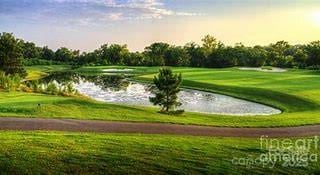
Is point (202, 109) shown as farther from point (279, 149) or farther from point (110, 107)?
point (279, 149)

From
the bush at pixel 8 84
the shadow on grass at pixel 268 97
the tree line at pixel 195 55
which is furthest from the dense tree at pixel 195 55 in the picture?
the bush at pixel 8 84

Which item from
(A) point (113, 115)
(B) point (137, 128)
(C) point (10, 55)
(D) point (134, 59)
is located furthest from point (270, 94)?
(D) point (134, 59)

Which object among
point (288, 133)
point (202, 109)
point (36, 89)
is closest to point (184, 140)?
point (288, 133)

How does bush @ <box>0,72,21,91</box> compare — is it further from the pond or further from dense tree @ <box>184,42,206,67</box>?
dense tree @ <box>184,42,206,67</box>

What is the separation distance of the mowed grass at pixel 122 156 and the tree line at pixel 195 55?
324 feet

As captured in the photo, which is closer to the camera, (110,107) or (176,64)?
(110,107)

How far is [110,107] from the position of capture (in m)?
37.2

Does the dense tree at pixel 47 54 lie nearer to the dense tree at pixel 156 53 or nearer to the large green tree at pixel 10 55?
the dense tree at pixel 156 53

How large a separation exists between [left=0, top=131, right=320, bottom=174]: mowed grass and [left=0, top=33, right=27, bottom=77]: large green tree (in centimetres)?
4971

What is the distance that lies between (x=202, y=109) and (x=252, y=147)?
92.3ft

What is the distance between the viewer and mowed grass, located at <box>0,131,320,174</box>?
17.3m

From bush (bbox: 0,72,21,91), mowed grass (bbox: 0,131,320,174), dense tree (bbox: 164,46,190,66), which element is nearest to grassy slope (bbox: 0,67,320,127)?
bush (bbox: 0,72,21,91)

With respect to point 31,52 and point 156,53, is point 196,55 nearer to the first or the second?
point 156,53

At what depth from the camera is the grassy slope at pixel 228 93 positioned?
106 ft
